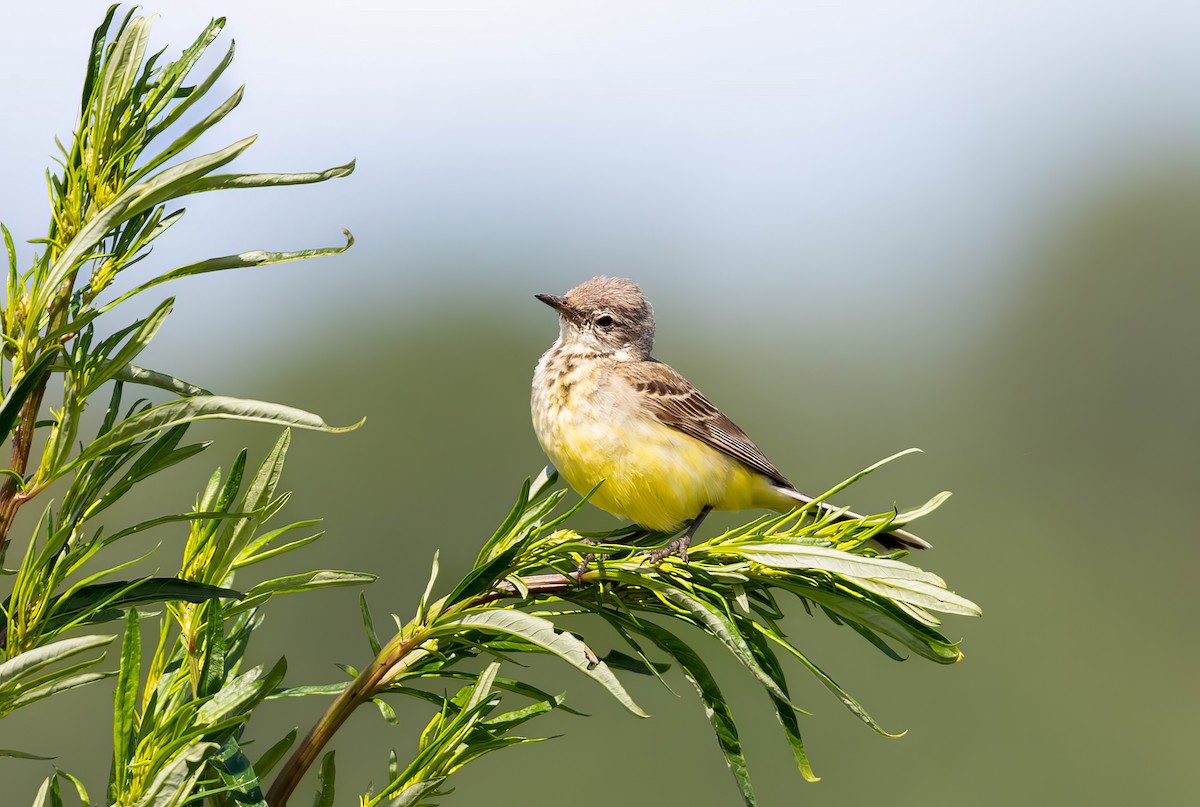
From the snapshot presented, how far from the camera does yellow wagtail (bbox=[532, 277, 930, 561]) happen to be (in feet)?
16.8

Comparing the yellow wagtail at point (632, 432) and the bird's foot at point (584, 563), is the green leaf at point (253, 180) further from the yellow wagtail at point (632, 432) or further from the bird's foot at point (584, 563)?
the yellow wagtail at point (632, 432)

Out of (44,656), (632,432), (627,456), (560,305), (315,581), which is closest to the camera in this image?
(44,656)

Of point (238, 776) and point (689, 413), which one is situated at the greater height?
point (238, 776)

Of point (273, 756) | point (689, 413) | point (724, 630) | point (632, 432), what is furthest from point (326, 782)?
point (689, 413)

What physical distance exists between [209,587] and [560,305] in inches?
199

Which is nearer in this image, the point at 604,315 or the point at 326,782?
the point at 326,782

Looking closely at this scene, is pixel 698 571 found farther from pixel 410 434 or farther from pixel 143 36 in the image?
pixel 410 434

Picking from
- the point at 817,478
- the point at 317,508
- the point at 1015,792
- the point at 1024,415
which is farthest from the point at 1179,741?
the point at 317,508

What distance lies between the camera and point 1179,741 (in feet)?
174

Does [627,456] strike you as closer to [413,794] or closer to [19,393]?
[413,794]

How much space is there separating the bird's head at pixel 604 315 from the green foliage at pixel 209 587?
171 inches

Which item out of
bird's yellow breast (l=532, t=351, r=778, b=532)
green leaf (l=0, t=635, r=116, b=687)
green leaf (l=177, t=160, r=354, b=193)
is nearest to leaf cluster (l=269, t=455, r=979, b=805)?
green leaf (l=0, t=635, r=116, b=687)

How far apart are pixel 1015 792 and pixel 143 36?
45.4 metres

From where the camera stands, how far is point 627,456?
203 inches
